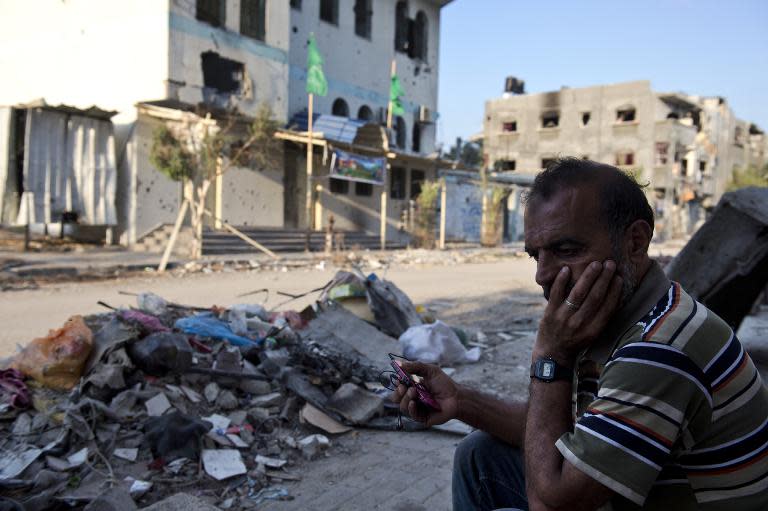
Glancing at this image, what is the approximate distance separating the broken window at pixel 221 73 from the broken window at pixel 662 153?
104ft

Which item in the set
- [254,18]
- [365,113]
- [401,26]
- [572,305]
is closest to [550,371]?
[572,305]

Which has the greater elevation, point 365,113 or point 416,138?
point 365,113

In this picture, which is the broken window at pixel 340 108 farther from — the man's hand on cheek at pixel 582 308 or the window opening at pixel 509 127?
the window opening at pixel 509 127

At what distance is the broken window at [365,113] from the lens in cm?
2375

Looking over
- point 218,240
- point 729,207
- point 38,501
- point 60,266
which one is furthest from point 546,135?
point 38,501

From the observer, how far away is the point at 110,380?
3.90 m

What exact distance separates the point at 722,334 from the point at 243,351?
163 inches

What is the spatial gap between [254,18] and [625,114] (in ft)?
104

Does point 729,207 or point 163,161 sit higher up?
point 163,161

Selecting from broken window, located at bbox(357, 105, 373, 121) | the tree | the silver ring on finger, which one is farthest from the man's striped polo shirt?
broken window, located at bbox(357, 105, 373, 121)

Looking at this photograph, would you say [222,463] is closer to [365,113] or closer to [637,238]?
[637,238]

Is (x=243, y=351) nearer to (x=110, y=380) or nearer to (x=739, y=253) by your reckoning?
(x=110, y=380)

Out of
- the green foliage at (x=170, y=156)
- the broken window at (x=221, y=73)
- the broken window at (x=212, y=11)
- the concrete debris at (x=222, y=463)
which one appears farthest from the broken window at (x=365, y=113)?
the concrete debris at (x=222, y=463)

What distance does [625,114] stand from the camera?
138 ft
